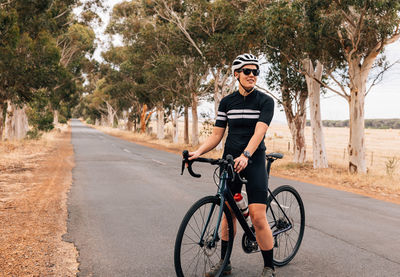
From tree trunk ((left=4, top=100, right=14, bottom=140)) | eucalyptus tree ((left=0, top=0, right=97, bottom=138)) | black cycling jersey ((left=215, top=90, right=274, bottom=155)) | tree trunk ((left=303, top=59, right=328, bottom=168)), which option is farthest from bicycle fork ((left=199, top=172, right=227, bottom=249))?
tree trunk ((left=4, top=100, right=14, bottom=140))

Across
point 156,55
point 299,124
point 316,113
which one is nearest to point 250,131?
point 316,113

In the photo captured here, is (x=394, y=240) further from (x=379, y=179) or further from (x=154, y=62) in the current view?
(x=154, y=62)

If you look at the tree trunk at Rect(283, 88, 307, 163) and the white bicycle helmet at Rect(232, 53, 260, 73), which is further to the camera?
the tree trunk at Rect(283, 88, 307, 163)

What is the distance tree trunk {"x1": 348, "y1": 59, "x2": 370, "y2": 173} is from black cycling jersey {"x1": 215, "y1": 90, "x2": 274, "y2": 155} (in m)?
10.6

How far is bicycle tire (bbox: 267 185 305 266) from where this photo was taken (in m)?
4.00

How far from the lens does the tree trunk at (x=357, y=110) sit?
12695mm

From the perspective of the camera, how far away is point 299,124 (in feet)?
55.9

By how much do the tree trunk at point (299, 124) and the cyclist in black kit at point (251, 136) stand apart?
14106 millimetres

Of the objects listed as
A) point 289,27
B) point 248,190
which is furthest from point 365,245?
point 289,27

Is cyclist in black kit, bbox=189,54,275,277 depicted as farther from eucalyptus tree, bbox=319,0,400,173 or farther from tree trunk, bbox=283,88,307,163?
tree trunk, bbox=283,88,307,163

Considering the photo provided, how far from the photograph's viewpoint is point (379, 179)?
37.9 feet

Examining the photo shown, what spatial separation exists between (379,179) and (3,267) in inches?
432

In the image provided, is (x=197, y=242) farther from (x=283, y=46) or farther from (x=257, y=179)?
(x=283, y=46)

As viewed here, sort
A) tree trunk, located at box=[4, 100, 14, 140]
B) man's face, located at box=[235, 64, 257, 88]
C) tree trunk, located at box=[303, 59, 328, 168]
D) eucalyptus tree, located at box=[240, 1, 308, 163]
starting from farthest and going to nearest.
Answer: tree trunk, located at box=[4, 100, 14, 140] < tree trunk, located at box=[303, 59, 328, 168] < eucalyptus tree, located at box=[240, 1, 308, 163] < man's face, located at box=[235, 64, 257, 88]
